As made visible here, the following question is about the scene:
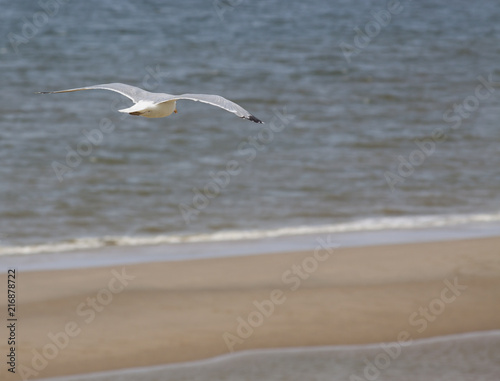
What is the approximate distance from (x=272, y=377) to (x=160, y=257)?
311cm

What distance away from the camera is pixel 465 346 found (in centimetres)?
859

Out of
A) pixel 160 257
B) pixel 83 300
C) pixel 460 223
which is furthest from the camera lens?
pixel 460 223

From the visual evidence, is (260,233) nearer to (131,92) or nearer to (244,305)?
(244,305)

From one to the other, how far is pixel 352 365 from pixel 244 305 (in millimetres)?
1406

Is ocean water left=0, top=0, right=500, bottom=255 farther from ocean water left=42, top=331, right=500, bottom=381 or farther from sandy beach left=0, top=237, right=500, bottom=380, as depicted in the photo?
ocean water left=42, top=331, right=500, bottom=381

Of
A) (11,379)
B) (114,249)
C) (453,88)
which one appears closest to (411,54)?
(453,88)

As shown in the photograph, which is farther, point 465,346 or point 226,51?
point 226,51

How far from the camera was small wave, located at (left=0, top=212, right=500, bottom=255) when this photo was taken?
1120 cm

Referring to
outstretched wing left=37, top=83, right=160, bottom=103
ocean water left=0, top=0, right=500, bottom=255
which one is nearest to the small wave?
ocean water left=0, top=0, right=500, bottom=255

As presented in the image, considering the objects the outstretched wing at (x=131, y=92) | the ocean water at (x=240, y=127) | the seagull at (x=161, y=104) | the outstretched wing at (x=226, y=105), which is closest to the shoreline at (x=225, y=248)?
the ocean water at (x=240, y=127)

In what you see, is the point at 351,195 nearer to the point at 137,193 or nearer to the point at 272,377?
the point at 137,193

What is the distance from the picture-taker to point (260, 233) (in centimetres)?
1174

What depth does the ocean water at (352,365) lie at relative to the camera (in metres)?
8.03

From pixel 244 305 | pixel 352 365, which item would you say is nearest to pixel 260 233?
pixel 244 305
